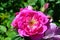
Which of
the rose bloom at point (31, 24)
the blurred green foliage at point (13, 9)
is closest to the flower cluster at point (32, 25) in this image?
the rose bloom at point (31, 24)

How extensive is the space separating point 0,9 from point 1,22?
0.37 feet

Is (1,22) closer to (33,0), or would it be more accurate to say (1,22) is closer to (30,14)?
(33,0)

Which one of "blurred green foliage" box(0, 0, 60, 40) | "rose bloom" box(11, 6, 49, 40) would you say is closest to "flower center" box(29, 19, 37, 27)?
"rose bloom" box(11, 6, 49, 40)

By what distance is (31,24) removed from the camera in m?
1.16

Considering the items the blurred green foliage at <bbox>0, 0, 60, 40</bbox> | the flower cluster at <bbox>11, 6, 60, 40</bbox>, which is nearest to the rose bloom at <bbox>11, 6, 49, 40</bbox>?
the flower cluster at <bbox>11, 6, 60, 40</bbox>

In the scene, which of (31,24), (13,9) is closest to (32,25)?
(31,24)

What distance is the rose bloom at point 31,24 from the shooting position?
1.14 metres

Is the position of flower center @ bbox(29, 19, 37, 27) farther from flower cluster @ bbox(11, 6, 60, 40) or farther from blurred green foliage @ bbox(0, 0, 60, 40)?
blurred green foliage @ bbox(0, 0, 60, 40)

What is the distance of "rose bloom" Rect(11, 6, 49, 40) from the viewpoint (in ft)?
3.75

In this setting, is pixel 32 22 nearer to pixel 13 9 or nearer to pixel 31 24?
pixel 31 24

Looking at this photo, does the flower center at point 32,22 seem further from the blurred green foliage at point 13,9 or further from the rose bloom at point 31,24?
the blurred green foliage at point 13,9

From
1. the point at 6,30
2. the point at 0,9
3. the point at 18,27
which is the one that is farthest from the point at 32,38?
the point at 0,9

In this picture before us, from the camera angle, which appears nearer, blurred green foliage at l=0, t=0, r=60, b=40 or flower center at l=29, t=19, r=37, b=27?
flower center at l=29, t=19, r=37, b=27

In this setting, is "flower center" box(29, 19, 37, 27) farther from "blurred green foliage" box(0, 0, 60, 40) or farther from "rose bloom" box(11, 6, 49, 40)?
"blurred green foliage" box(0, 0, 60, 40)
